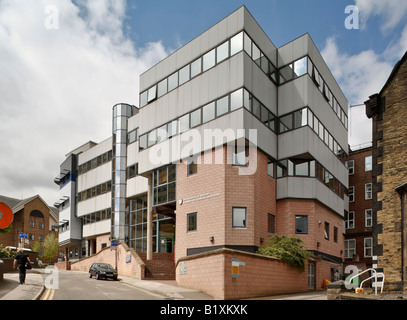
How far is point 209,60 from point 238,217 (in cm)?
1077

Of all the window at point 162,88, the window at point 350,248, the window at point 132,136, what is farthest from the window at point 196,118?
the window at point 350,248

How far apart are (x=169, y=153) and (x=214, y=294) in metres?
13.3

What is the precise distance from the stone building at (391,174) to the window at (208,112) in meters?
10.6

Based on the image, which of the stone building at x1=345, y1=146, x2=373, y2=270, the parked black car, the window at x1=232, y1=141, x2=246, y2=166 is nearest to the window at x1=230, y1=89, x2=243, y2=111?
the window at x1=232, y1=141, x2=246, y2=166

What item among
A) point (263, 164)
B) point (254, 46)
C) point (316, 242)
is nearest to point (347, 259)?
point (316, 242)

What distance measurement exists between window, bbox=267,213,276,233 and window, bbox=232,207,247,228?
9.78ft

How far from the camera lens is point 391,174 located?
58.1ft

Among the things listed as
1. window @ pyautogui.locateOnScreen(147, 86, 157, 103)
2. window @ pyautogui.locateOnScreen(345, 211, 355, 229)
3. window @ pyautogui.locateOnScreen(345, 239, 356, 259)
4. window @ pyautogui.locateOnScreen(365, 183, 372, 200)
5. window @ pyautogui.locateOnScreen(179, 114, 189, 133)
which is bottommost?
window @ pyautogui.locateOnScreen(345, 239, 356, 259)

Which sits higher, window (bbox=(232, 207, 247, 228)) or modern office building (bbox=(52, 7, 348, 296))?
Answer: modern office building (bbox=(52, 7, 348, 296))

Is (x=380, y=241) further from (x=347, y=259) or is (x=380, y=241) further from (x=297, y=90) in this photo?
(x=347, y=259)

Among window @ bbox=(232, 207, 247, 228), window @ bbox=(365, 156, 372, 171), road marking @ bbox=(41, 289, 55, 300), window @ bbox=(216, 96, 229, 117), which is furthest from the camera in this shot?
window @ bbox=(365, 156, 372, 171)

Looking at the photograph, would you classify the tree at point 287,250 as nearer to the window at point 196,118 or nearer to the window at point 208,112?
the window at point 208,112

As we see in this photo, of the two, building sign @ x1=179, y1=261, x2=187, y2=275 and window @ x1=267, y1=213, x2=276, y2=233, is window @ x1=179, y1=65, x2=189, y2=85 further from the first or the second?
building sign @ x1=179, y1=261, x2=187, y2=275

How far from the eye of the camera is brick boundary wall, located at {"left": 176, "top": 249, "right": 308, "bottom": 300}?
18.8 meters
